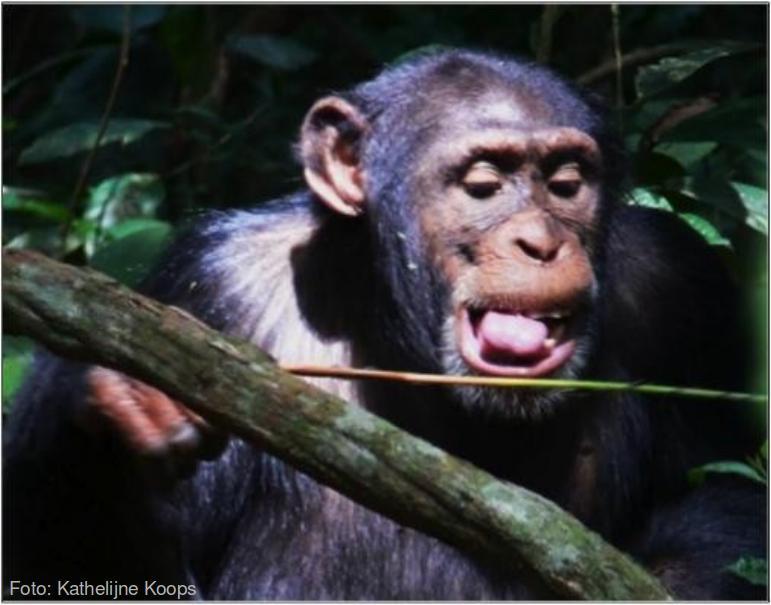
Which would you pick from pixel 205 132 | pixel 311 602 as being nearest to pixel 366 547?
pixel 311 602

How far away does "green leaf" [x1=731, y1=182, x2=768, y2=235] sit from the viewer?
20.1ft

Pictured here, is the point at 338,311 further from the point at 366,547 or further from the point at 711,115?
the point at 711,115

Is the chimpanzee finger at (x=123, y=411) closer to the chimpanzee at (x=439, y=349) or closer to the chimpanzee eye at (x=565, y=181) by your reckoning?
the chimpanzee at (x=439, y=349)

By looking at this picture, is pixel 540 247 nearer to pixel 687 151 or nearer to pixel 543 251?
pixel 543 251

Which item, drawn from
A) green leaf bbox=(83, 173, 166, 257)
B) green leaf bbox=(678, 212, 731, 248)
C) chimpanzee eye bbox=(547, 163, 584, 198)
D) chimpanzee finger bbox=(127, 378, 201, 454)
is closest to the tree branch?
chimpanzee finger bbox=(127, 378, 201, 454)

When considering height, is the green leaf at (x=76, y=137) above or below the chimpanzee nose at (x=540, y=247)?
below

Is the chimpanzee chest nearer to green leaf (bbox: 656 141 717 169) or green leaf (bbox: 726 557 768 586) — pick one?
green leaf (bbox: 726 557 768 586)

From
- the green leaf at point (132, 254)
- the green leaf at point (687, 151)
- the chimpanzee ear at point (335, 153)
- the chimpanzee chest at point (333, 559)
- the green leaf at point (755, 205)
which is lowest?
the chimpanzee chest at point (333, 559)

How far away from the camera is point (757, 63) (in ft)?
26.8

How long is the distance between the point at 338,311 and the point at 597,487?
2.81 ft

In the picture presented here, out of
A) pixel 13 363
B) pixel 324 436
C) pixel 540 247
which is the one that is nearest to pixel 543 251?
pixel 540 247

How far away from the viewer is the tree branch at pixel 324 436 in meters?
3.43

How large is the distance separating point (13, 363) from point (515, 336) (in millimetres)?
1814

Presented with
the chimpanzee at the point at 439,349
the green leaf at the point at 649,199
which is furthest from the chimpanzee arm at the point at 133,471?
the green leaf at the point at 649,199
